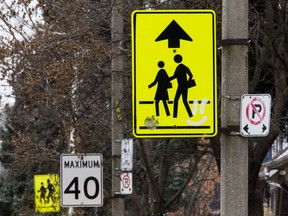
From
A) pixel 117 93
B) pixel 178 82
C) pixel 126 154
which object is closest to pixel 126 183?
pixel 126 154

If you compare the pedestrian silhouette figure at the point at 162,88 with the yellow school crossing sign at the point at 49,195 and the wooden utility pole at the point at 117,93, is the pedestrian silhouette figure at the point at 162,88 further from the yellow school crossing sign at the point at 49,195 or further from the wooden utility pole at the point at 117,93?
the yellow school crossing sign at the point at 49,195

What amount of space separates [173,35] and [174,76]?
0.35m

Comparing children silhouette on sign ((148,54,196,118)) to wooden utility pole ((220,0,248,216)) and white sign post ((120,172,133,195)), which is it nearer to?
wooden utility pole ((220,0,248,216))

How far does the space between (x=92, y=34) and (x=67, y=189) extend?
2.83m

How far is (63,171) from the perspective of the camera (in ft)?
43.8

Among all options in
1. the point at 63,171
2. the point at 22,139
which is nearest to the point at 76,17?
the point at 63,171

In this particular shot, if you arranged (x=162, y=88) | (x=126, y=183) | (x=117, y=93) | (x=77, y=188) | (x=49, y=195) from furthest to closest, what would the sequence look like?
(x=49, y=195) → (x=126, y=183) → (x=117, y=93) → (x=77, y=188) → (x=162, y=88)

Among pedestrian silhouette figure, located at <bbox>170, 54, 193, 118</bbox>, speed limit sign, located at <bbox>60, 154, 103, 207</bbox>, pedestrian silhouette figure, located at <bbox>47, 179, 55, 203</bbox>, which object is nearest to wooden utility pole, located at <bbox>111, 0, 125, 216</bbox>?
speed limit sign, located at <bbox>60, 154, 103, 207</bbox>

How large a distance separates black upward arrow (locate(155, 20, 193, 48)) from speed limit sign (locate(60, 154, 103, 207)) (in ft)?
23.1

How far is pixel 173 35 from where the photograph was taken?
655cm

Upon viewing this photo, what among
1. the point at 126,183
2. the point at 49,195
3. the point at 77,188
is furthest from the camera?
the point at 49,195

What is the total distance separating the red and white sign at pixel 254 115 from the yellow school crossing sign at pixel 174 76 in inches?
9.9

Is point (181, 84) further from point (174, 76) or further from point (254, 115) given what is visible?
point (254, 115)

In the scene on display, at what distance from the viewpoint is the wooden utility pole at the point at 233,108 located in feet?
21.7
